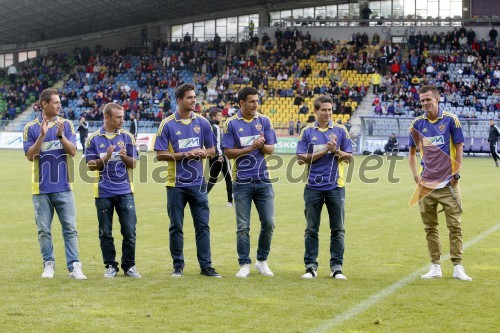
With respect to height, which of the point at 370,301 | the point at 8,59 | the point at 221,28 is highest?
the point at 221,28

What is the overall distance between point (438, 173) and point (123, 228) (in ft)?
11.5

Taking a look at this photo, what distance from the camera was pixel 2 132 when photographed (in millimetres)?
46938

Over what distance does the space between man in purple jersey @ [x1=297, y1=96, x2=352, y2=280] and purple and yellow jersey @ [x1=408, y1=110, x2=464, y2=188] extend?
0.87 metres

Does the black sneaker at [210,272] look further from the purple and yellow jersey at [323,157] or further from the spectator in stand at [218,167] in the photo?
the spectator in stand at [218,167]

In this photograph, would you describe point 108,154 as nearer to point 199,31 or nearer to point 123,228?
point 123,228

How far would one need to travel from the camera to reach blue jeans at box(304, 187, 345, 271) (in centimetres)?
953

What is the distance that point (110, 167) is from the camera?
Result: 31.5 feet

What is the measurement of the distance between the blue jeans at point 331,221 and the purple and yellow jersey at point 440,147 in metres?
1.01

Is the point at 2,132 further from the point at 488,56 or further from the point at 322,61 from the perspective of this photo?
the point at 488,56

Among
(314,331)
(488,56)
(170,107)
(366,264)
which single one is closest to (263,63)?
(170,107)

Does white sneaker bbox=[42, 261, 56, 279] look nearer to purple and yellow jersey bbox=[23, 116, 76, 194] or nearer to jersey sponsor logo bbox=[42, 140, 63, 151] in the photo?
purple and yellow jersey bbox=[23, 116, 76, 194]

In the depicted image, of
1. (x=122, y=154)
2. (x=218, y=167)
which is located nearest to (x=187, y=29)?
(x=218, y=167)

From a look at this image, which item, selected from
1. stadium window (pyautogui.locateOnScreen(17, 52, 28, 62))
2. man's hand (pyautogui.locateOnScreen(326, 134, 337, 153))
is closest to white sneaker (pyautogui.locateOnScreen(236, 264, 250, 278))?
man's hand (pyautogui.locateOnScreen(326, 134, 337, 153))

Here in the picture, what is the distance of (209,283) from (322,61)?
146 feet
